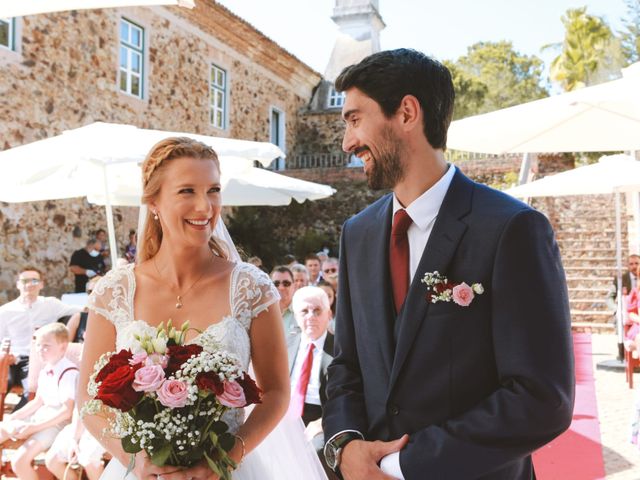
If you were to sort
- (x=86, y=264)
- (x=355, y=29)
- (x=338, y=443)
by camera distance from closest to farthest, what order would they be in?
(x=338, y=443), (x=86, y=264), (x=355, y=29)

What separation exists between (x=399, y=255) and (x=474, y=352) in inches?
15.2

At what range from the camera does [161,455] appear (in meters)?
2.31

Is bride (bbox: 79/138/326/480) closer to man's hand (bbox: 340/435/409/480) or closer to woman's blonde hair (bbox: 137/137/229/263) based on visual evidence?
woman's blonde hair (bbox: 137/137/229/263)

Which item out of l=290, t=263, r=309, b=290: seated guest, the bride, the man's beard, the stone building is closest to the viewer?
the man's beard

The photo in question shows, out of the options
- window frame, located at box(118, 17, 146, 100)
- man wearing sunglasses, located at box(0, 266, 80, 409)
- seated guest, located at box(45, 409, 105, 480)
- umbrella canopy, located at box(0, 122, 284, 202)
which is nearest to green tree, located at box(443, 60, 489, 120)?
window frame, located at box(118, 17, 146, 100)

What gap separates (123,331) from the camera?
9.38ft

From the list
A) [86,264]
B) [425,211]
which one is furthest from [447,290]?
[86,264]

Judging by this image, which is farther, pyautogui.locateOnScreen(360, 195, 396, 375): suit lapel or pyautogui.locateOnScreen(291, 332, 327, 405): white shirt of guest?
pyautogui.locateOnScreen(291, 332, 327, 405): white shirt of guest

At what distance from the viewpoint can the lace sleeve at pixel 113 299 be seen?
9.55 ft

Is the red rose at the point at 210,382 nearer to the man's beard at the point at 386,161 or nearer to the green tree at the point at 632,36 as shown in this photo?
the man's beard at the point at 386,161

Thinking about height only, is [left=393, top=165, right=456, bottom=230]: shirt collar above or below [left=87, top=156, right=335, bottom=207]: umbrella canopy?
below

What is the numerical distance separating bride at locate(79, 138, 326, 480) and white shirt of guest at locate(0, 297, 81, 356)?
5.30m

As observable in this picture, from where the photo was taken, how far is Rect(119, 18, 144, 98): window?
609 inches

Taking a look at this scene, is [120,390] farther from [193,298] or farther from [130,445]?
[193,298]
